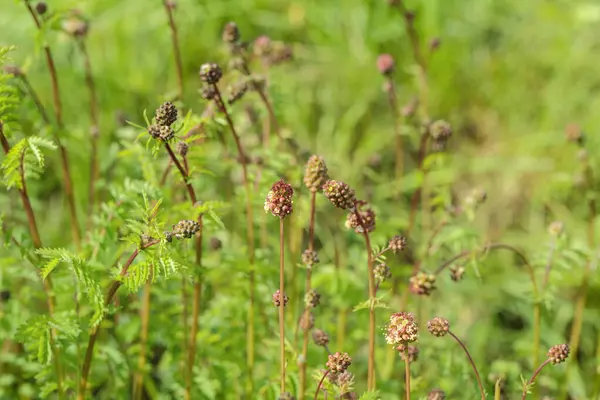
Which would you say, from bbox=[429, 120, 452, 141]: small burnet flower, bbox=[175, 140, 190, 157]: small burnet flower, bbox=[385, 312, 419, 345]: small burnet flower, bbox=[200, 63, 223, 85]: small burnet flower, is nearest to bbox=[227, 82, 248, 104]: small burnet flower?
bbox=[200, 63, 223, 85]: small burnet flower

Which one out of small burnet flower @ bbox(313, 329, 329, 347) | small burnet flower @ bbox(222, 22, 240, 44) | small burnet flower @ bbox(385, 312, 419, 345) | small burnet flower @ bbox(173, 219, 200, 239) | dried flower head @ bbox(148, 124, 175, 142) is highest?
small burnet flower @ bbox(222, 22, 240, 44)

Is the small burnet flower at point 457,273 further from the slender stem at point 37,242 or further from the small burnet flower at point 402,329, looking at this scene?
the slender stem at point 37,242

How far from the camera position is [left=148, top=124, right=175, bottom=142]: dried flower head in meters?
1.60

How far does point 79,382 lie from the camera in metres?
2.04

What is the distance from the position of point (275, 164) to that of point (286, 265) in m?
0.57

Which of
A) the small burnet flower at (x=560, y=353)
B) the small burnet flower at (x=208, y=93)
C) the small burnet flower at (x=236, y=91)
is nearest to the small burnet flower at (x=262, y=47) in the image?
the small burnet flower at (x=236, y=91)

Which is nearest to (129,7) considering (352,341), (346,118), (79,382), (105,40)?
(105,40)

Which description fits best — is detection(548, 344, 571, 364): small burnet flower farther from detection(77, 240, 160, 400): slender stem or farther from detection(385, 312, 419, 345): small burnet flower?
detection(77, 240, 160, 400): slender stem

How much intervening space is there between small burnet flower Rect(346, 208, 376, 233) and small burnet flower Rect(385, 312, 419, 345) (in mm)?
219

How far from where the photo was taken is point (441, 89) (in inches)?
171

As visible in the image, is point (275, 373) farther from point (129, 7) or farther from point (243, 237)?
point (129, 7)

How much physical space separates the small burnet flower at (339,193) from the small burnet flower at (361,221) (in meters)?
0.06

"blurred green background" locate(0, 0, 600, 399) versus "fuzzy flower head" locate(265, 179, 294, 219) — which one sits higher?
"blurred green background" locate(0, 0, 600, 399)

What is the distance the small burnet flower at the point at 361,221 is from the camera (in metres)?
1.66
